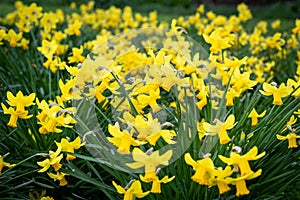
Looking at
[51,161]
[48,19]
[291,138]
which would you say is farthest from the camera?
[48,19]

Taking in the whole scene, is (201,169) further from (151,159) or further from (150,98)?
(150,98)

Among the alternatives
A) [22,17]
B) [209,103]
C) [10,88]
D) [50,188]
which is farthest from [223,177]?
[22,17]

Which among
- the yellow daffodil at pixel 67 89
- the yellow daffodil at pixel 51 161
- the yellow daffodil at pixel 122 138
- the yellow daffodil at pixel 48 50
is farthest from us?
the yellow daffodil at pixel 48 50

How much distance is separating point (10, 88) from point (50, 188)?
922mm

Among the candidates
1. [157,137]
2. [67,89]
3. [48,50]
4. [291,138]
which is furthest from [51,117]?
[48,50]

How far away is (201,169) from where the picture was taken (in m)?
1.58

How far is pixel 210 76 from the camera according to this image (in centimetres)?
256

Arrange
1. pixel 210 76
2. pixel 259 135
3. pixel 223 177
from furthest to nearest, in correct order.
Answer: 1. pixel 210 76
2. pixel 259 135
3. pixel 223 177

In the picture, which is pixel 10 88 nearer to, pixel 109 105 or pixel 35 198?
pixel 109 105

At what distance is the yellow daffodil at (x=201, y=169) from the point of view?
5.10ft

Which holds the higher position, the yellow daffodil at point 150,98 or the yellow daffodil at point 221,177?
the yellow daffodil at point 150,98

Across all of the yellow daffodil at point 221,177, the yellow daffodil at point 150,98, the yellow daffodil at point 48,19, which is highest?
the yellow daffodil at point 150,98

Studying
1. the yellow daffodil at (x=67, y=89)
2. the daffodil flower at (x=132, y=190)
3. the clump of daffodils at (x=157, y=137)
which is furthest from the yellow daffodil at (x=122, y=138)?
the yellow daffodil at (x=67, y=89)

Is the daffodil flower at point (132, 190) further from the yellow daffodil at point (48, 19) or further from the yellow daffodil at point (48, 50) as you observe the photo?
the yellow daffodil at point (48, 19)
